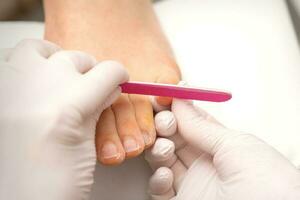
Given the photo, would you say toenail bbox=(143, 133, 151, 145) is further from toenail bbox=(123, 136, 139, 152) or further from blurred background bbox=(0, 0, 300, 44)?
Answer: blurred background bbox=(0, 0, 300, 44)

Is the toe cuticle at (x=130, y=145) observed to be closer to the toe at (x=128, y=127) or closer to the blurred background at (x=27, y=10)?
the toe at (x=128, y=127)

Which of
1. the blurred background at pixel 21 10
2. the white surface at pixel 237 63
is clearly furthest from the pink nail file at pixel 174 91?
the blurred background at pixel 21 10

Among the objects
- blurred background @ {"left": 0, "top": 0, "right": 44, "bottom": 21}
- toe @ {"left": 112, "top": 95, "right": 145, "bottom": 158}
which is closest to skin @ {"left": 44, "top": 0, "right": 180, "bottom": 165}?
toe @ {"left": 112, "top": 95, "right": 145, "bottom": 158}

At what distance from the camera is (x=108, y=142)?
744 millimetres

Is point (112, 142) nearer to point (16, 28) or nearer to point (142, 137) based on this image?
point (142, 137)

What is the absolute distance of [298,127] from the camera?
86 centimetres

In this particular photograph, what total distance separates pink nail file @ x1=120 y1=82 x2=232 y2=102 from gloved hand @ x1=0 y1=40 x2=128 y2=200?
0.12 feet

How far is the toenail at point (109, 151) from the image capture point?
28.5 inches

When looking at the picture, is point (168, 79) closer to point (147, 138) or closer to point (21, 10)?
point (147, 138)

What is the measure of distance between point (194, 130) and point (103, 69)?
7.8 inches

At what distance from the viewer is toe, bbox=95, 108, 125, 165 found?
726mm

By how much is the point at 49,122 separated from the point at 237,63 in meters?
0.48

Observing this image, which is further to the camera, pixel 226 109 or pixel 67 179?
pixel 226 109

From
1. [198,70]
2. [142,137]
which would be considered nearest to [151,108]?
[142,137]
